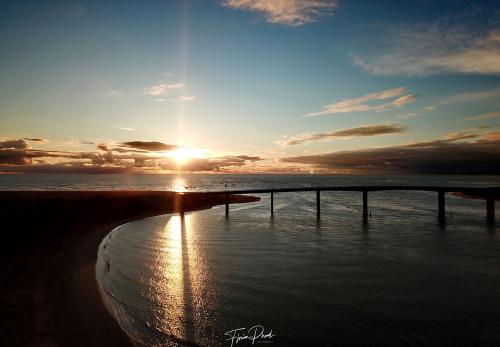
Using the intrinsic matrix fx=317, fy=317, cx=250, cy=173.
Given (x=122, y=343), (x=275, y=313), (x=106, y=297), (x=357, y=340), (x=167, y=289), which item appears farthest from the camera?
(x=167, y=289)

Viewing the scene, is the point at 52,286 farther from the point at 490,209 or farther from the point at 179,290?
the point at 490,209

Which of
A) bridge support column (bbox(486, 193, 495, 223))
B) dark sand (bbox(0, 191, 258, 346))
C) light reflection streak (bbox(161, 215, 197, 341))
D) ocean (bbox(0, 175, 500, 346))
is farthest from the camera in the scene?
bridge support column (bbox(486, 193, 495, 223))

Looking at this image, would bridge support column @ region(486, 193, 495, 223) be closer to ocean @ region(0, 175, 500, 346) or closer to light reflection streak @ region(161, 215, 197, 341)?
ocean @ region(0, 175, 500, 346)

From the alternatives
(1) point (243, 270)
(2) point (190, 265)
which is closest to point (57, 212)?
(2) point (190, 265)

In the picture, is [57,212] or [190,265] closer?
[190,265]

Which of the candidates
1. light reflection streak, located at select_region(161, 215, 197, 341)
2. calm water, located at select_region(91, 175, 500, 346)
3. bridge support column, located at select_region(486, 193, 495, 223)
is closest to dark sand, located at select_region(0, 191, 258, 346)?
calm water, located at select_region(91, 175, 500, 346)

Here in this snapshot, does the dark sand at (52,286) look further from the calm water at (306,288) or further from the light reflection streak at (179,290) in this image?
the light reflection streak at (179,290)

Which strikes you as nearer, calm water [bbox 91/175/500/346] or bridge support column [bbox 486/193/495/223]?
calm water [bbox 91/175/500/346]

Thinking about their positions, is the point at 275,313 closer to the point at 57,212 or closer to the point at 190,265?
the point at 190,265

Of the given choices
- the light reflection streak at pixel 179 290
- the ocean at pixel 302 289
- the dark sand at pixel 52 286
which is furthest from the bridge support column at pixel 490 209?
the dark sand at pixel 52 286
